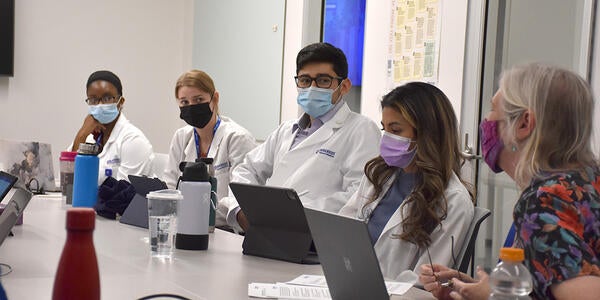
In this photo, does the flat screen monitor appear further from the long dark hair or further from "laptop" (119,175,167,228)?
the long dark hair

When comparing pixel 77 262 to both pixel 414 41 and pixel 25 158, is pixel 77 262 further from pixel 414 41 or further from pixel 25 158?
pixel 414 41

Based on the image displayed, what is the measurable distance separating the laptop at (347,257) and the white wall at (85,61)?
4.15 metres

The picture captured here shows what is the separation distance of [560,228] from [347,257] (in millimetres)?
423

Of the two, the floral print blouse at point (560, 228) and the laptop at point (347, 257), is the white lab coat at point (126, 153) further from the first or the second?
the floral print blouse at point (560, 228)

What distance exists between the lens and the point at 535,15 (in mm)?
3166

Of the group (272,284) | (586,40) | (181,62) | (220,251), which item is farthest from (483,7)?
(181,62)

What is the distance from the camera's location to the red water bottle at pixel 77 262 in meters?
0.79

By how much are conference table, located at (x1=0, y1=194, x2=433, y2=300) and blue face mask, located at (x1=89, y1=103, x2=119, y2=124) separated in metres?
1.65

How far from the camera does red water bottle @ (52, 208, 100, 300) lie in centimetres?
79

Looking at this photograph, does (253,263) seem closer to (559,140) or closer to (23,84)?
(559,140)

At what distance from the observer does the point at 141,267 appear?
6.05 ft

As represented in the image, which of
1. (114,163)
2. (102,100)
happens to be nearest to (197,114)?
(114,163)

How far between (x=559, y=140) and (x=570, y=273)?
0.29 m

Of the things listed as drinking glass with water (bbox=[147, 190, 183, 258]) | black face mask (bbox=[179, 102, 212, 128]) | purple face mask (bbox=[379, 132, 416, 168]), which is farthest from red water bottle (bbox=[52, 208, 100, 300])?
black face mask (bbox=[179, 102, 212, 128])
